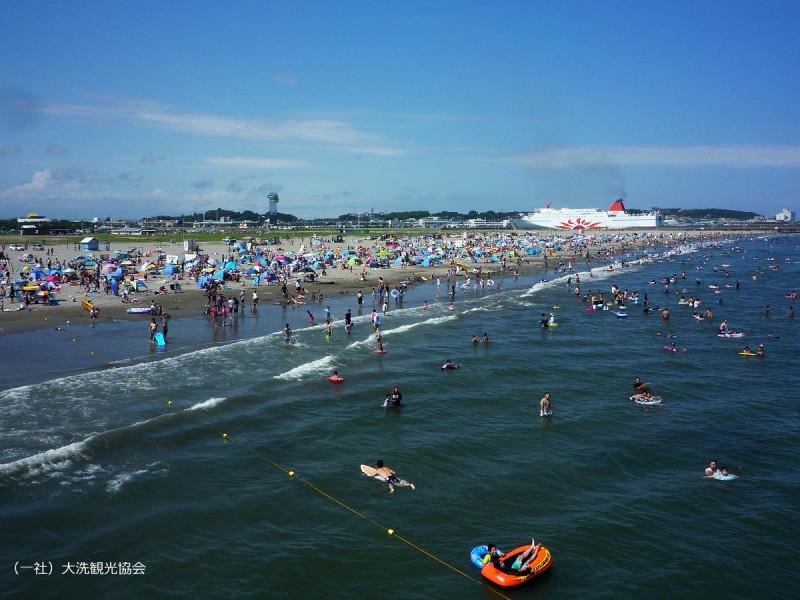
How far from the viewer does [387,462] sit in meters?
18.0

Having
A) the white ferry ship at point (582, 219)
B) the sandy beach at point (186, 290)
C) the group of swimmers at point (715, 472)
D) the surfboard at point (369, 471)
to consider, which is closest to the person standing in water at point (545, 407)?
the group of swimmers at point (715, 472)

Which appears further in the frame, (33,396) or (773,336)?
(773,336)

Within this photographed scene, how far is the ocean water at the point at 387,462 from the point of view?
504 inches

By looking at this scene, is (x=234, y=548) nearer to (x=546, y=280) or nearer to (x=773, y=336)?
(x=773, y=336)

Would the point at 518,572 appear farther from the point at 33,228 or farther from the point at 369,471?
the point at 33,228

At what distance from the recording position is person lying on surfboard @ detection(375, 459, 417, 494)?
1650 centimetres

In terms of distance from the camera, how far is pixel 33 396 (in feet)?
72.4

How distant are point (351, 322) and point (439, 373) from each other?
11868mm

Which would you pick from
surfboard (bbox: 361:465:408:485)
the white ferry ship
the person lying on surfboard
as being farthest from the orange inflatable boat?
the white ferry ship

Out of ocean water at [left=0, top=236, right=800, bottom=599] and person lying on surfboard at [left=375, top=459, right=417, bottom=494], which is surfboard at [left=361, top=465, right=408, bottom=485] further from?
ocean water at [left=0, top=236, right=800, bottom=599]

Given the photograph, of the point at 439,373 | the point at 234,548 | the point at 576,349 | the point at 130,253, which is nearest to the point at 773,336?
the point at 576,349

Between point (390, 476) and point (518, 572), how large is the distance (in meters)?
5.21

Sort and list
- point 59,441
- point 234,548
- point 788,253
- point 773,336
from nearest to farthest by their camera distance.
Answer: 1. point 234,548
2. point 59,441
3. point 773,336
4. point 788,253

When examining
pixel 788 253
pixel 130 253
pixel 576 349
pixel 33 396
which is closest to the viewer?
pixel 33 396
